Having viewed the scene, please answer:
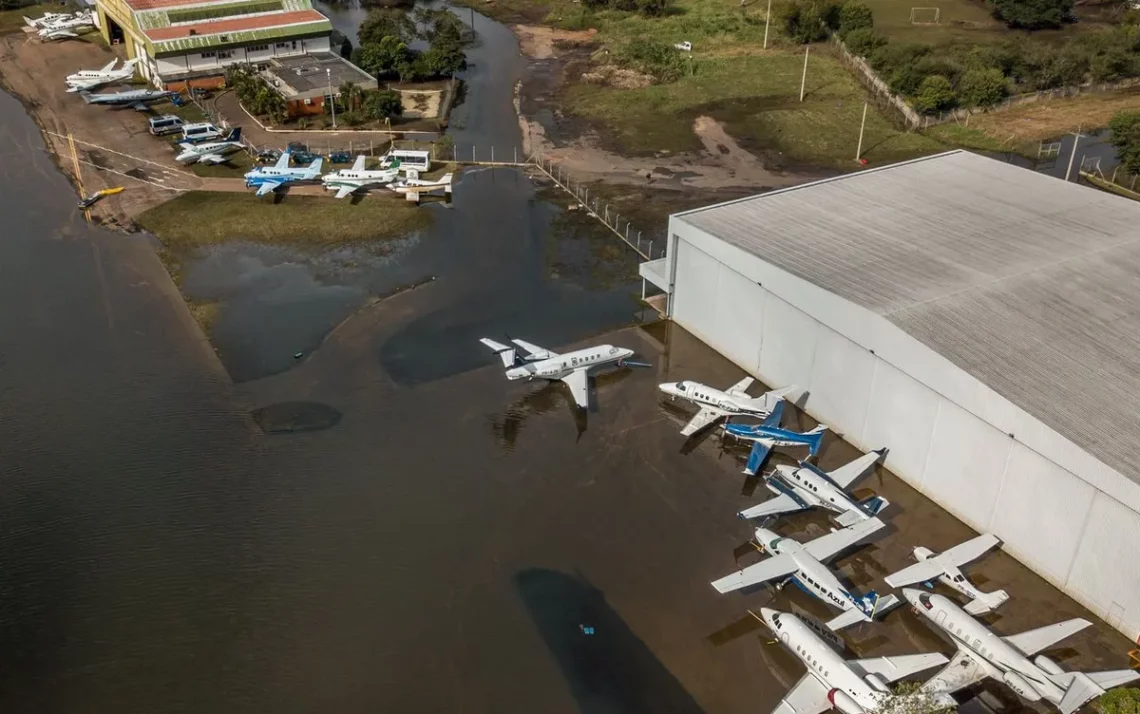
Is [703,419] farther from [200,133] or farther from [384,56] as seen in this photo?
[384,56]

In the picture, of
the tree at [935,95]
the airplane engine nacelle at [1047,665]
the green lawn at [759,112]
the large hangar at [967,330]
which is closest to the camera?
the airplane engine nacelle at [1047,665]

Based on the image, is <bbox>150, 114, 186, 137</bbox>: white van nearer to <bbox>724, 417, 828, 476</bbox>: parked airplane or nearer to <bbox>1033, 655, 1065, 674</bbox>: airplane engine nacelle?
<bbox>724, 417, 828, 476</bbox>: parked airplane

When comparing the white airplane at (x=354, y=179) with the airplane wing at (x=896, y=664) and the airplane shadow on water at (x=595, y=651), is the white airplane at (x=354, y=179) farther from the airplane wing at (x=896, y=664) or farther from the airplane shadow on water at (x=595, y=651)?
the airplane wing at (x=896, y=664)

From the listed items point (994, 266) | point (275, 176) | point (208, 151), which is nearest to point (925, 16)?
point (994, 266)

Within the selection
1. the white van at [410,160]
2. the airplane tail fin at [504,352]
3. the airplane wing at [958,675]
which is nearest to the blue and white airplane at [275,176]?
the white van at [410,160]

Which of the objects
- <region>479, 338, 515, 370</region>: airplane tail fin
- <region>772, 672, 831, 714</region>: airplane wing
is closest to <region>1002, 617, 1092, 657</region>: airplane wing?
<region>772, 672, 831, 714</region>: airplane wing

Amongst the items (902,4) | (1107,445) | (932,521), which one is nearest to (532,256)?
(932,521)
